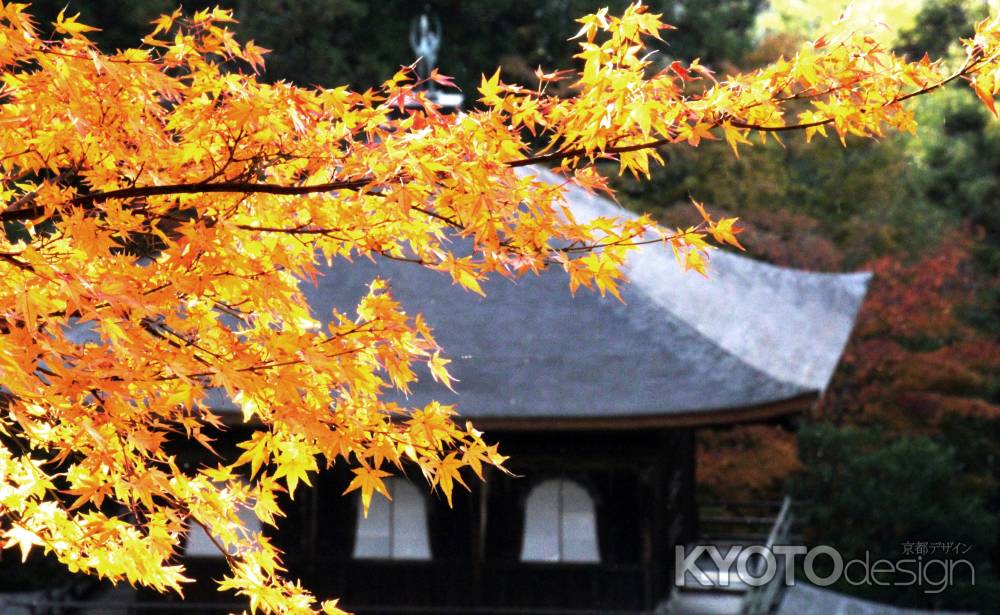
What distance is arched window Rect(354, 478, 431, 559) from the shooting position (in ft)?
29.4

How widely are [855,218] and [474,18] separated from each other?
23.4 feet

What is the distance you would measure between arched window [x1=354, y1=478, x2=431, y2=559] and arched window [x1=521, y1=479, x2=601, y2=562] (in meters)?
0.75

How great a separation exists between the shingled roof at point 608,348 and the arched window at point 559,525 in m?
0.92

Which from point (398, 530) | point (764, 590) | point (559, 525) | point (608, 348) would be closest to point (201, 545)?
point (398, 530)

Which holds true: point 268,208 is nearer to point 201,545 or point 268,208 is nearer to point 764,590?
point 201,545

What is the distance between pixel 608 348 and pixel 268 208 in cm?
618

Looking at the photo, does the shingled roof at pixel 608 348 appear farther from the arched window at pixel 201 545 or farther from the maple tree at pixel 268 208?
the maple tree at pixel 268 208

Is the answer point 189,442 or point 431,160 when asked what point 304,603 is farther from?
point 189,442

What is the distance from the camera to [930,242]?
1814 cm

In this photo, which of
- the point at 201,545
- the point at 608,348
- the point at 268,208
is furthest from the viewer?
the point at 201,545

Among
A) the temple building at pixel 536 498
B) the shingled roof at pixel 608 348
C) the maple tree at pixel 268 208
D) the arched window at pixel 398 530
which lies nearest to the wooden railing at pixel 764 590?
the temple building at pixel 536 498

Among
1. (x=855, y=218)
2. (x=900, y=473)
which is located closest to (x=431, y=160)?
(x=900, y=473)

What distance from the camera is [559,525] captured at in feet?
29.2

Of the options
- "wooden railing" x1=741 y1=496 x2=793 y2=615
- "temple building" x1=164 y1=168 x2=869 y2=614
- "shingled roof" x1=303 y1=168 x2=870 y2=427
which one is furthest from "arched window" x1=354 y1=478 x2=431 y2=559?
"wooden railing" x1=741 y1=496 x2=793 y2=615
